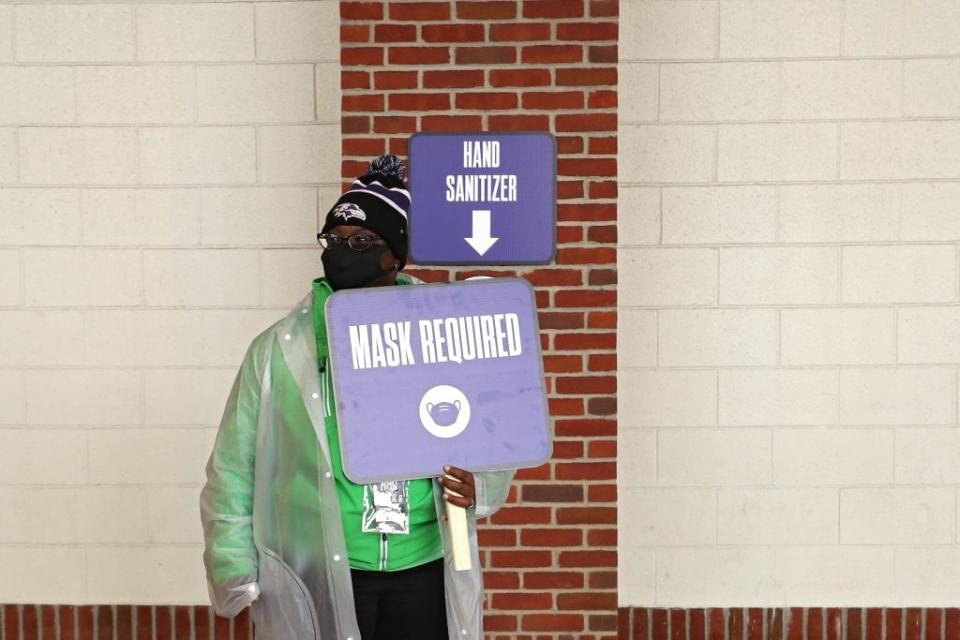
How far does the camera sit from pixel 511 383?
9.32 feet

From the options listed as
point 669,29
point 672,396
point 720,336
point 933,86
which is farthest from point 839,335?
point 669,29

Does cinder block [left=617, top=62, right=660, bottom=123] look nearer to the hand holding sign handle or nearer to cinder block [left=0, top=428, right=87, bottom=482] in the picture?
the hand holding sign handle

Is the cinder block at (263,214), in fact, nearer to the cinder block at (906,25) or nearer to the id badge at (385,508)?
the id badge at (385,508)

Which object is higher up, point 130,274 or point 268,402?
point 130,274

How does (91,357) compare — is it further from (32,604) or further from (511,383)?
(511,383)

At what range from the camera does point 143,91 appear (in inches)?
179

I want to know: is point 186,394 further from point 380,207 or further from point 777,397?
point 777,397

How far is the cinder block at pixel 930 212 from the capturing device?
450 centimetres

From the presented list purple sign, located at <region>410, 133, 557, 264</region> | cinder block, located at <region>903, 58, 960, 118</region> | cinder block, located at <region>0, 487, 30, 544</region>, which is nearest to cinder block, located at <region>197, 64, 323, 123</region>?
purple sign, located at <region>410, 133, 557, 264</region>

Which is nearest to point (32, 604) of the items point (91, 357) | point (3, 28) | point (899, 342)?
point (91, 357)

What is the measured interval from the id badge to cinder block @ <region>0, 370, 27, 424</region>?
246cm

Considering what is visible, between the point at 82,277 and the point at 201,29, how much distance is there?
114cm

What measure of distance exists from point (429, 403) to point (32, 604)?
2.80 meters

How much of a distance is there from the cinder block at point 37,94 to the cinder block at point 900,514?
3.61m
